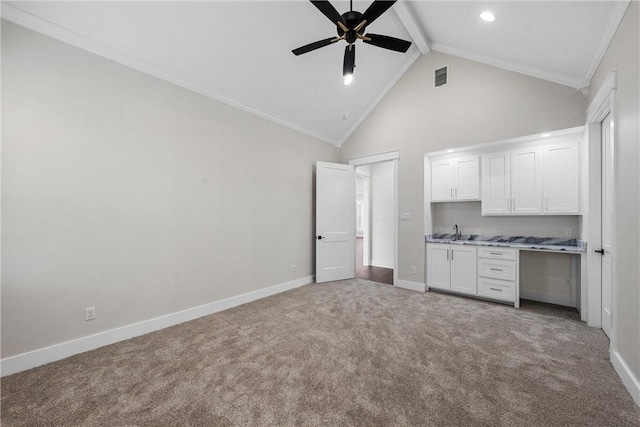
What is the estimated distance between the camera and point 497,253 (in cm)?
372

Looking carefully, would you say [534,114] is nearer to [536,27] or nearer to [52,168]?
[536,27]

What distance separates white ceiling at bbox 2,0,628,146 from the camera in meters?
2.35

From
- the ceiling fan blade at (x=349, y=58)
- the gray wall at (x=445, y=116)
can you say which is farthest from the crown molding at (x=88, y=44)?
the gray wall at (x=445, y=116)

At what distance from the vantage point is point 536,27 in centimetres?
274

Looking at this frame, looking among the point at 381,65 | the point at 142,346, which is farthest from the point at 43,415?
the point at 381,65

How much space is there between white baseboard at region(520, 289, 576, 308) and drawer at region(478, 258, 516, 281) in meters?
0.64

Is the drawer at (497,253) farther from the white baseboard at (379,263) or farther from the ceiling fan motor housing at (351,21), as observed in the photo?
the ceiling fan motor housing at (351,21)

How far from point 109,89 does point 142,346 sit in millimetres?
2597

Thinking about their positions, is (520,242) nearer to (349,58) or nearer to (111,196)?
(349,58)

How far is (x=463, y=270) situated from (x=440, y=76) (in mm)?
3200

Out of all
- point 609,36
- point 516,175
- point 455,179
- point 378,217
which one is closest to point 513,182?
point 516,175

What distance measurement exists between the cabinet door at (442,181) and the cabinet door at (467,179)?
0.09 meters

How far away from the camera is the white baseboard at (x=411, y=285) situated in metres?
4.38

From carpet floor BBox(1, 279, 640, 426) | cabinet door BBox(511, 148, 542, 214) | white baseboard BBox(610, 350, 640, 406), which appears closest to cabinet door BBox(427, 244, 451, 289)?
carpet floor BBox(1, 279, 640, 426)
